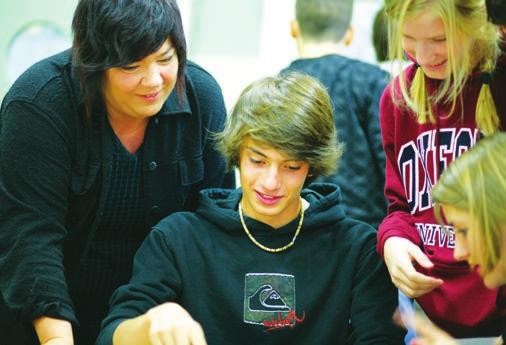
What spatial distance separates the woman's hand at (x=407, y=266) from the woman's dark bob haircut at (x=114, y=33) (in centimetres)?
68

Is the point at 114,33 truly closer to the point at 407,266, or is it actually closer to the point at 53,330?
the point at 53,330

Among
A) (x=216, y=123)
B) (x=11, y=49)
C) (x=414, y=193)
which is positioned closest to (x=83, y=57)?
(x=216, y=123)

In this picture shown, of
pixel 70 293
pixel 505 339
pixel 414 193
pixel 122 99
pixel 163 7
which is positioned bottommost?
pixel 70 293

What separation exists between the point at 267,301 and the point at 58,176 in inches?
21.8

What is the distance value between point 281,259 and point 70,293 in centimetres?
56

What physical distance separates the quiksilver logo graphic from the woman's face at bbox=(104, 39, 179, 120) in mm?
462

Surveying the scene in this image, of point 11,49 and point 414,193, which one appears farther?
point 11,49

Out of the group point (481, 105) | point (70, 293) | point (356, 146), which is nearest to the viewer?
point (481, 105)

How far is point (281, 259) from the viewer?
1.93 metres

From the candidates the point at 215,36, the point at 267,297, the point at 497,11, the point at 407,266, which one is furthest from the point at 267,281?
the point at 215,36

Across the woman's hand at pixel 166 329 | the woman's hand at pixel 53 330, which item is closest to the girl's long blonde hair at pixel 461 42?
the woman's hand at pixel 166 329

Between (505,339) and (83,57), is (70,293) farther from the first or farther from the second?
(505,339)

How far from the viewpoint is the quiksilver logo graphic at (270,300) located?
73.0 inches

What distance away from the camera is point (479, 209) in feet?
5.11
